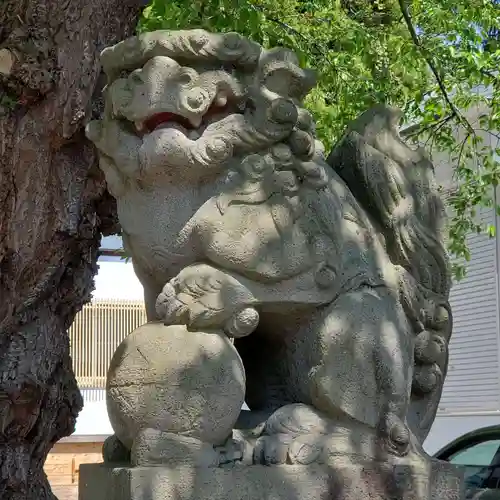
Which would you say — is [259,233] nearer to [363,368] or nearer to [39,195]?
[363,368]

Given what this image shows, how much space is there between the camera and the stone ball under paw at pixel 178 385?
2.33 m

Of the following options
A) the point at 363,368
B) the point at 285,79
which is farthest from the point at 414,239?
the point at 285,79

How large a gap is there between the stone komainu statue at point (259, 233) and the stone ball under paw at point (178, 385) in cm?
7

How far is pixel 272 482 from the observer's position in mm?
2330

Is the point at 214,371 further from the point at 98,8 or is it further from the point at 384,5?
the point at 384,5

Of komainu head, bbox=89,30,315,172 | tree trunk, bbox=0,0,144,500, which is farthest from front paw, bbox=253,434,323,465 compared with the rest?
tree trunk, bbox=0,0,144,500

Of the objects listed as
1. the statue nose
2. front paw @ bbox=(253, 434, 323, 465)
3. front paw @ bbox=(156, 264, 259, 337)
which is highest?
the statue nose

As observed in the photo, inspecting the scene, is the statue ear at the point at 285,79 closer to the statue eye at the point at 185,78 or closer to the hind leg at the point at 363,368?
the statue eye at the point at 185,78

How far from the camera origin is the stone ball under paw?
7.64 feet

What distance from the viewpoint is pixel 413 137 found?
7.95 m

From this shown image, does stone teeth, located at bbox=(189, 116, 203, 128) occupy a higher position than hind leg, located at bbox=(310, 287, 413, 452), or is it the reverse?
stone teeth, located at bbox=(189, 116, 203, 128)

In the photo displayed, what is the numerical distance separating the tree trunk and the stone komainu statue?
57.7 inches

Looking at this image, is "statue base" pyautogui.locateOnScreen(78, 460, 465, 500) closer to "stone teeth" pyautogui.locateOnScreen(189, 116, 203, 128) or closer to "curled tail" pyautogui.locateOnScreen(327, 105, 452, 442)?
"curled tail" pyautogui.locateOnScreen(327, 105, 452, 442)

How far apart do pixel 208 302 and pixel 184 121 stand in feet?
1.75
